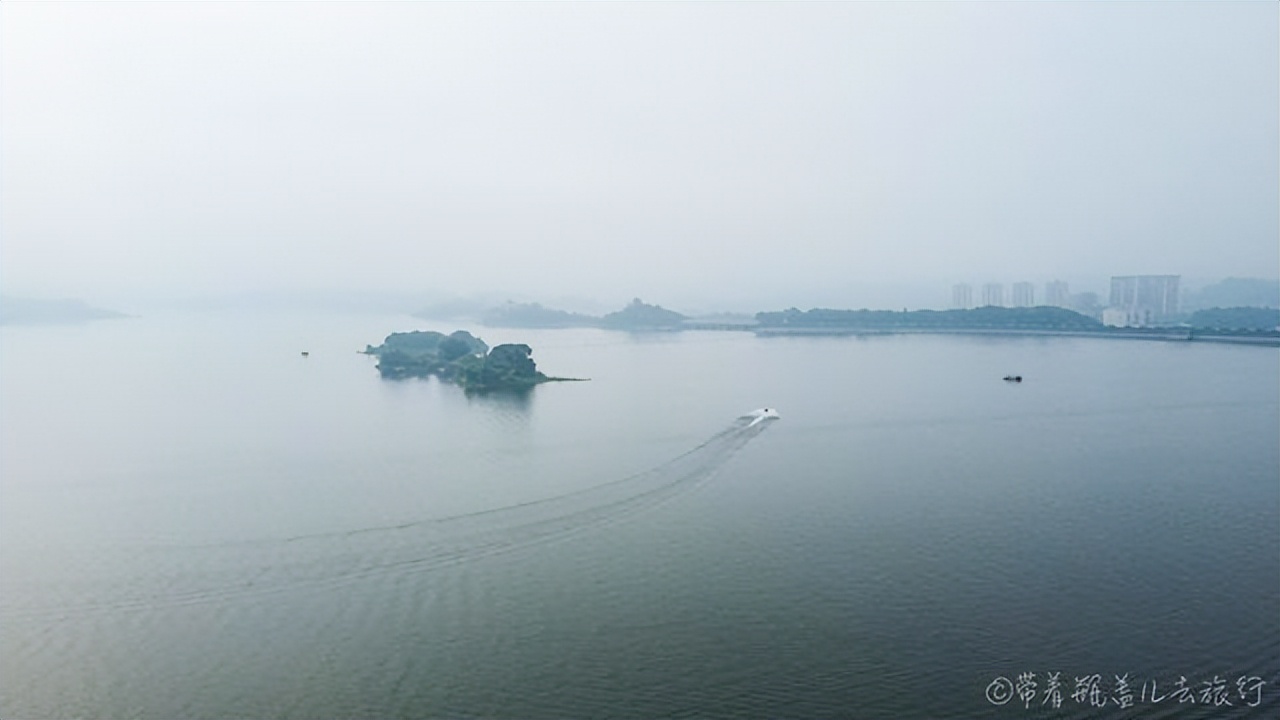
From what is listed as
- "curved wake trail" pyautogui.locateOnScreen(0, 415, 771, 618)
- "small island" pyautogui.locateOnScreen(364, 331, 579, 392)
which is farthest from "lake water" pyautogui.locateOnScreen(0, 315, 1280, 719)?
"small island" pyautogui.locateOnScreen(364, 331, 579, 392)

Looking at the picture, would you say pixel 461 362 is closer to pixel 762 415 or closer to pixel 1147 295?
pixel 762 415

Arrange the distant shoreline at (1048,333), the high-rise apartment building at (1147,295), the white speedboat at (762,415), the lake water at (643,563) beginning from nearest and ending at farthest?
the lake water at (643,563)
the white speedboat at (762,415)
the distant shoreline at (1048,333)
the high-rise apartment building at (1147,295)

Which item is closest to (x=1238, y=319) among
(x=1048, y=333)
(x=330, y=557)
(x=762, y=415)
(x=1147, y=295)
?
(x=1048, y=333)

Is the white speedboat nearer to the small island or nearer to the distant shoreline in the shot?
the small island

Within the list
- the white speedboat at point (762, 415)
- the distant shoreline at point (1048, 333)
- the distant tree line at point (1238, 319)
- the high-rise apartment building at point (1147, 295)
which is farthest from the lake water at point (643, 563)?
the high-rise apartment building at point (1147, 295)

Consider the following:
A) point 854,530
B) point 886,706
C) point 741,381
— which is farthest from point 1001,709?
point 741,381

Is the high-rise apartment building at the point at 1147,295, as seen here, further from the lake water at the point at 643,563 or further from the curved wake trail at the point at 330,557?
the curved wake trail at the point at 330,557
